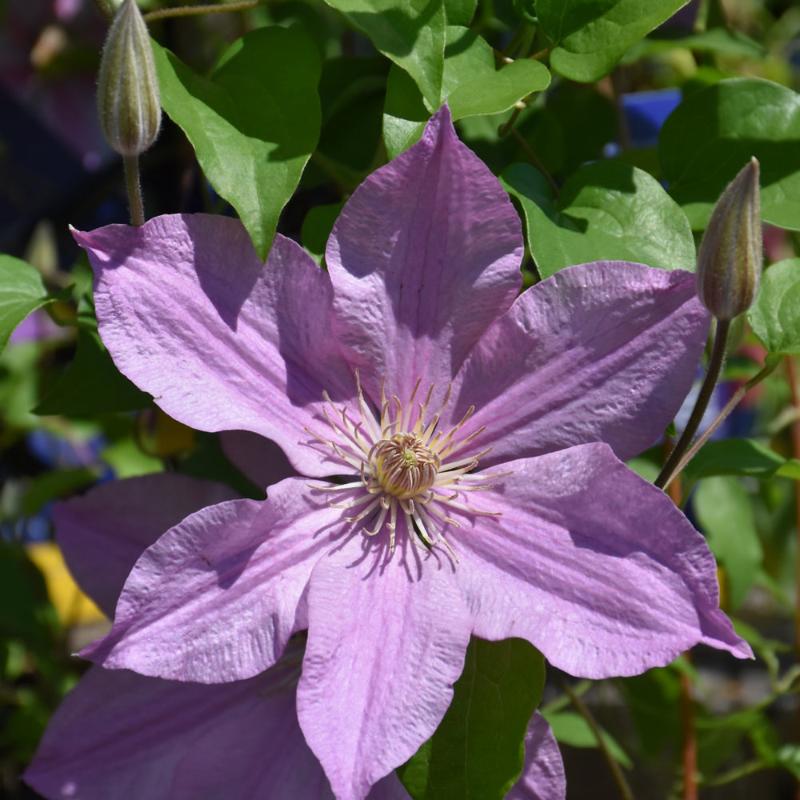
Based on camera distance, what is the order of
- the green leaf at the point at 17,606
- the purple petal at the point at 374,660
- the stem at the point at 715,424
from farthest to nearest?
the green leaf at the point at 17,606 < the stem at the point at 715,424 < the purple petal at the point at 374,660

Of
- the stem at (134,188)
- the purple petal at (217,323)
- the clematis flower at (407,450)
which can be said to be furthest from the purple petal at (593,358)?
the stem at (134,188)

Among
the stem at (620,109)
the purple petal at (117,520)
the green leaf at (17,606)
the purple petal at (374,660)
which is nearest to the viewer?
the purple petal at (374,660)

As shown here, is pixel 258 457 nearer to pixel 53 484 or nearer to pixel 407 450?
pixel 407 450

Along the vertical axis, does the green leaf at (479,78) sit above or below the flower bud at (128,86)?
below

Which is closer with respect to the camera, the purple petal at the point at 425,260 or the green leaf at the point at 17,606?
the purple petal at the point at 425,260

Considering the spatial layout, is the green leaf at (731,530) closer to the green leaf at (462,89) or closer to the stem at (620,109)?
the stem at (620,109)

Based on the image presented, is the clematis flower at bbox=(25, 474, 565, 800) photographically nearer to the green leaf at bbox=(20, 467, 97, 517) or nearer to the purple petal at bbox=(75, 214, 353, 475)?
the purple petal at bbox=(75, 214, 353, 475)
